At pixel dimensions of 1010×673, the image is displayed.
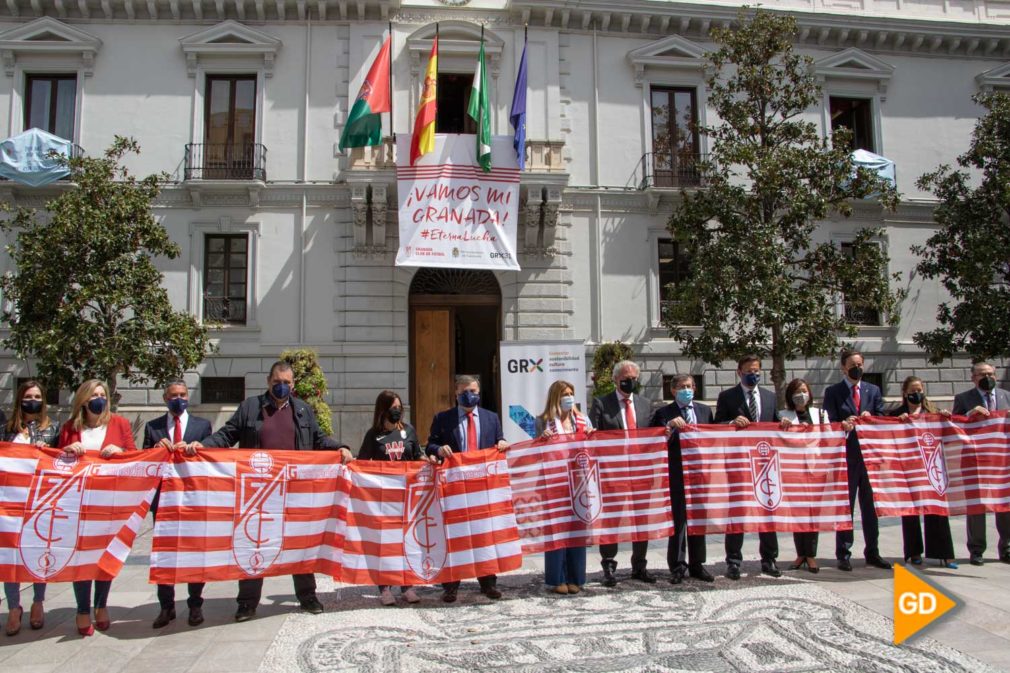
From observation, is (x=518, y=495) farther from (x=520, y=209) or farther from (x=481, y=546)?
(x=520, y=209)

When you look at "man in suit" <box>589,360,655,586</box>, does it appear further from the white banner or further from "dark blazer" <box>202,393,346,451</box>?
the white banner

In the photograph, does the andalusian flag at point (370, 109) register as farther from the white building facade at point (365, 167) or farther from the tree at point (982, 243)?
the tree at point (982, 243)

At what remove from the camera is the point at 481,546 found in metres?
6.52

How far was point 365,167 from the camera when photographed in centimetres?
1652

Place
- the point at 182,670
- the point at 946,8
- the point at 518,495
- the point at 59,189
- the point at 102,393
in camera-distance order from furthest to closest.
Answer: the point at 946,8
the point at 59,189
the point at 518,495
the point at 102,393
the point at 182,670

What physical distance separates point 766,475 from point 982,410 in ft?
8.69

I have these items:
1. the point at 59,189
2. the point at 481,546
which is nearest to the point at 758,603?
the point at 481,546

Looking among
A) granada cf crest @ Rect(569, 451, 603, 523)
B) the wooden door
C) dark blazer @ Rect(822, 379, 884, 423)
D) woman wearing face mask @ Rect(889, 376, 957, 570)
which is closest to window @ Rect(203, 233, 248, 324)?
the wooden door

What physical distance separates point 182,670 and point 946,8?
78.2ft

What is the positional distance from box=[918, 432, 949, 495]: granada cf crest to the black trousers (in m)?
6.30

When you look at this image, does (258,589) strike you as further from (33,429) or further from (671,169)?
(671,169)

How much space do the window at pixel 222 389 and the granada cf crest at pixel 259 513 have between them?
11.2m

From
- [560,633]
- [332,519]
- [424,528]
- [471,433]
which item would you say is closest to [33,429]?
[332,519]

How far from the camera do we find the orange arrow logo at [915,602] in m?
3.46
